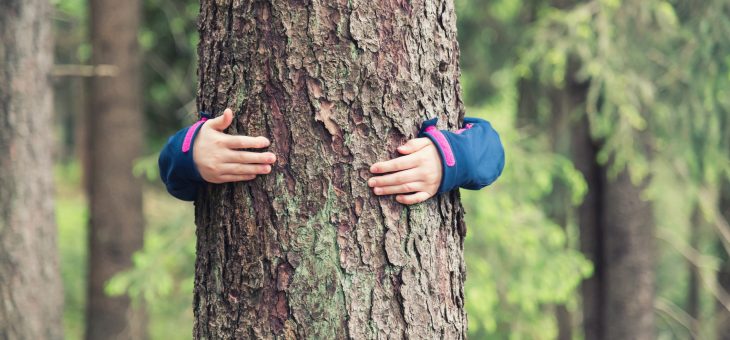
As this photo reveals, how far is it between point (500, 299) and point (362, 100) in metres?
6.15

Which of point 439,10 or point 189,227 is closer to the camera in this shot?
point 439,10

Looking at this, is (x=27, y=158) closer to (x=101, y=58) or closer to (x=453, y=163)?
(x=101, y=58)

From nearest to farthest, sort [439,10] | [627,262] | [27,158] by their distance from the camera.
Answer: [439,10], [27,158], [627,262]

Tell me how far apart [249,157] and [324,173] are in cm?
20

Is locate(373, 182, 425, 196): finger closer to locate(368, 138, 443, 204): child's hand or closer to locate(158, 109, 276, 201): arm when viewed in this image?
locate(368, 138, 443, 204): child's hand

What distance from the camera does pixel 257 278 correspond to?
198cm

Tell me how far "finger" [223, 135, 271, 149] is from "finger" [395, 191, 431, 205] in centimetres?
38

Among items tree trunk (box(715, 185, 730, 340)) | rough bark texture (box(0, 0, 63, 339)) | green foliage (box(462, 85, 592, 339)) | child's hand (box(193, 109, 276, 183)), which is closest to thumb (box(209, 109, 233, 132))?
child's hand (box(193, 109, 276, 183))

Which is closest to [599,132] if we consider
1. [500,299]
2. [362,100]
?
[500,299]

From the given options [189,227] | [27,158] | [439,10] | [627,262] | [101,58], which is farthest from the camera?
[101,58]

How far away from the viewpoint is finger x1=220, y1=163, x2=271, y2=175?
1.94 meters

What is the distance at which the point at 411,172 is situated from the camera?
6.44 feet

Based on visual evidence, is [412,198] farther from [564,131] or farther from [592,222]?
[564,131]

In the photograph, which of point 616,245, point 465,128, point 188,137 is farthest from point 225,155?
point 616,245
